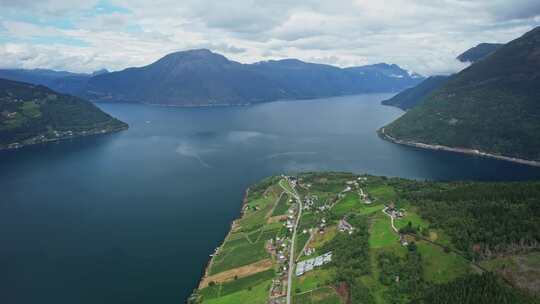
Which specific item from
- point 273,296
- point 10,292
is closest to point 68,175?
point 10,292

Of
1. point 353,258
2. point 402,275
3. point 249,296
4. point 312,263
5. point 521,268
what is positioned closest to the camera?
point 521,268

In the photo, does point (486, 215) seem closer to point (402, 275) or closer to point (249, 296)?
point (402, 275)

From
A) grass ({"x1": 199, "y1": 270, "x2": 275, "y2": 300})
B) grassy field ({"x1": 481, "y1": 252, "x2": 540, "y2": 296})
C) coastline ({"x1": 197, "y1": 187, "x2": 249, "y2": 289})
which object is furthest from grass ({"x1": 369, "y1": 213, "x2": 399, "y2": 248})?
coastline ({"x1": 197, "y1": 187, "x2": 249, "y2": 289})

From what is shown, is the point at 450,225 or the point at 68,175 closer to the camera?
the point at 450,225

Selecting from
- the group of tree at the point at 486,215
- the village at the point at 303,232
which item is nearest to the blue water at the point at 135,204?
the village at the point at 303,232

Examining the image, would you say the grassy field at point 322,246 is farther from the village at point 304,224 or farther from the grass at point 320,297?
the village at point 304,224

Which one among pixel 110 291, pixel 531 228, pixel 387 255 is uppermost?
pixel 531 228

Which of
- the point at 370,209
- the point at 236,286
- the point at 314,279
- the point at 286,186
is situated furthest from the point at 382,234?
the point at 286,186

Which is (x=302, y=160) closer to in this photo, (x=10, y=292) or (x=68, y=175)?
(x=68, y=175)

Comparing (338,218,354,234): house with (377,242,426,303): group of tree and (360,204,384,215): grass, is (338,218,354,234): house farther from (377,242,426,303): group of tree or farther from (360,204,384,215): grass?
(377,242,426,303): group of tree

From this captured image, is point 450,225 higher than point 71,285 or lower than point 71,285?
higher
